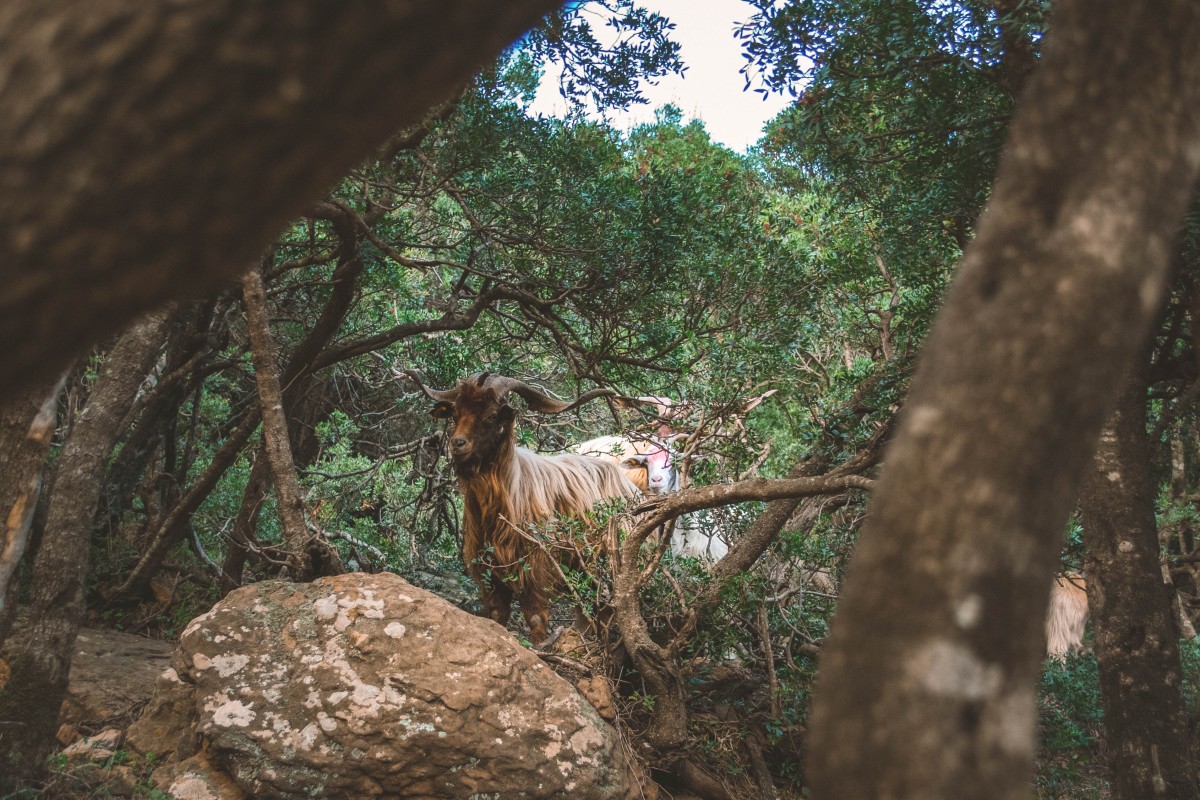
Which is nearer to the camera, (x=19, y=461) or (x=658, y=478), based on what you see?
(x=19, y=461)

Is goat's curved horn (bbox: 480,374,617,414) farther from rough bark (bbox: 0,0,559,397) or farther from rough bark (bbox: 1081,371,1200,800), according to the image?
rough bark (bbox: 0,0,559,397)

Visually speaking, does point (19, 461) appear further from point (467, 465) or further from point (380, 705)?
point (467, 465)

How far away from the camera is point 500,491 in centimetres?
673

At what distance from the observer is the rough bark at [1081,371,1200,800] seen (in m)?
4.65

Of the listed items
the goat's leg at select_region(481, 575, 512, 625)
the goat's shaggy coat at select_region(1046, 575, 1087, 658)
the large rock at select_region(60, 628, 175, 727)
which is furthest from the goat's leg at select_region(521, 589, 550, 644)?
the goat's shaggy coat at select_region(1046, 575, 1087, 658)

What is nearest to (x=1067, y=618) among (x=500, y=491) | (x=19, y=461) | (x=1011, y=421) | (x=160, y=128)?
(x=500, y=491)

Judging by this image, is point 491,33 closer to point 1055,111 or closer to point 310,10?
point 310,10

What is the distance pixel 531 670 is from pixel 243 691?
4.42ft

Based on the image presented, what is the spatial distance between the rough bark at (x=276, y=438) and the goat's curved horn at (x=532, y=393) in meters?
1.53

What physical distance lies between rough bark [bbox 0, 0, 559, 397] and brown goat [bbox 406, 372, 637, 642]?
506 centimetres

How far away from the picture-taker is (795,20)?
575cm

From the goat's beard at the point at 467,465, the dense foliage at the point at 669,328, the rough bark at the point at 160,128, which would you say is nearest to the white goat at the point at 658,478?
the dense foliage at the point at 669,328

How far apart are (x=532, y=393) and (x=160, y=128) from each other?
5860mm

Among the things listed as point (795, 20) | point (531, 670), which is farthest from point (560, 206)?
point (531, 670)
